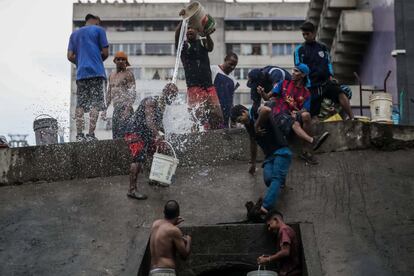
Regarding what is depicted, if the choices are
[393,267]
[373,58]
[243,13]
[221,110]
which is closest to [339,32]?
[373,58]

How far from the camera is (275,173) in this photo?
912 centimetres

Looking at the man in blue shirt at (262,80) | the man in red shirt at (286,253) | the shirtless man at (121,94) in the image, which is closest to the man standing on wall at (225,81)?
the man in blue shirt at (262,80)

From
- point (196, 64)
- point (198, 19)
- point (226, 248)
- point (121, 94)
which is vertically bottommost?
point (226, 248)

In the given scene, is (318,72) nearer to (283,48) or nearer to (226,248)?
(226,248)

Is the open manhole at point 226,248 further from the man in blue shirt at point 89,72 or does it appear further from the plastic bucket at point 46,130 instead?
the plastic bucket at point 46,130

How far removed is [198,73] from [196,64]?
5.7 inches

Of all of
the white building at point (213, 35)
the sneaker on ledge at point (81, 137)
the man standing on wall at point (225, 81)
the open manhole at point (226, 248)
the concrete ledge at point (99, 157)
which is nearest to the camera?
the open manhole at point (226, 248)

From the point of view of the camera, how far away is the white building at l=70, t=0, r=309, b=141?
57.3 metres

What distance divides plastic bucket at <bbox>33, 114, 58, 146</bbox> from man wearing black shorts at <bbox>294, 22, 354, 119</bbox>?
14.5 ft

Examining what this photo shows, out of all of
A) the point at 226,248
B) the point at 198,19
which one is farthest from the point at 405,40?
the point at 226,248

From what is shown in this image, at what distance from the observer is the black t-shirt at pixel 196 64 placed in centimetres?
1140

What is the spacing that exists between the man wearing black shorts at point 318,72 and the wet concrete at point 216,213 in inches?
44.0

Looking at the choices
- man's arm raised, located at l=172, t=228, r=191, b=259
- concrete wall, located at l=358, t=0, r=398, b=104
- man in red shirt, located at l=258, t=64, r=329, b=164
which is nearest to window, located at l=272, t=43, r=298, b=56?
concrete wall, located at l=358, t=0, r=398, b=104

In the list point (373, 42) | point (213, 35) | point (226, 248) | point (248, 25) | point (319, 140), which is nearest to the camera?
point (226, 248)
